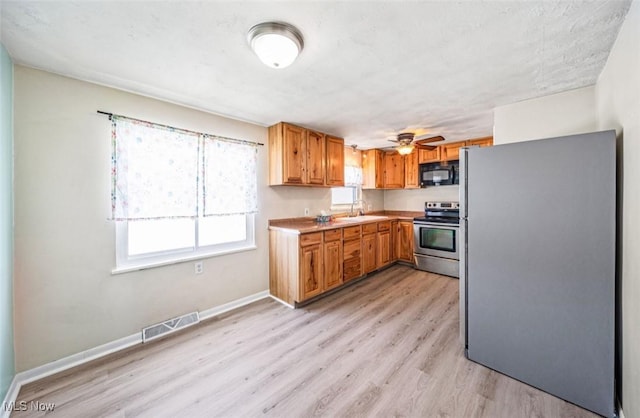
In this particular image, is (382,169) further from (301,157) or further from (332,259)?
(332,259)

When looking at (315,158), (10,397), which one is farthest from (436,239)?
(10,397)

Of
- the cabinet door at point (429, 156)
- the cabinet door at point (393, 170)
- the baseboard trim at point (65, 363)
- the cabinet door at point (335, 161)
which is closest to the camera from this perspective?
the baseboard trim at point (65, 363)

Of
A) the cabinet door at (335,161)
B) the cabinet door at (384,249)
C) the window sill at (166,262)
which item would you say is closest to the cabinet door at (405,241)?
the cabinet door at (384,249)

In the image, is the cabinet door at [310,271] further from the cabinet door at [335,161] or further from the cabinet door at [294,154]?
the cabinet door at [335,161]

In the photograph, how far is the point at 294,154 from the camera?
10.6 ft

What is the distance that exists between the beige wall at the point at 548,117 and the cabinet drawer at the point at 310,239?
2.37 m

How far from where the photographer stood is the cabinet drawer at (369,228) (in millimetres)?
3896

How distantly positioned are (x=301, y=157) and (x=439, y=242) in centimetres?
277

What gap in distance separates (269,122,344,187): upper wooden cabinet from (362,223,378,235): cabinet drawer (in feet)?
2.86

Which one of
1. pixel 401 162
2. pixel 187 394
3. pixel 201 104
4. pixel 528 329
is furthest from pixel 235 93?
pixel 401 162

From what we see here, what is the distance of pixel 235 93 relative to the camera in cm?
230

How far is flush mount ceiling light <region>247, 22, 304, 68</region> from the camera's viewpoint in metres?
1.39

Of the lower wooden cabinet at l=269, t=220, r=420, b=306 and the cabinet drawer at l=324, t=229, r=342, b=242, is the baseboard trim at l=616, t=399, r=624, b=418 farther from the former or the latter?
the cabinet drawer at l=324, t=229, r=342, b=242

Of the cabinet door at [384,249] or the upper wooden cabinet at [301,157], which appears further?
the cabinet door at [384,249]
